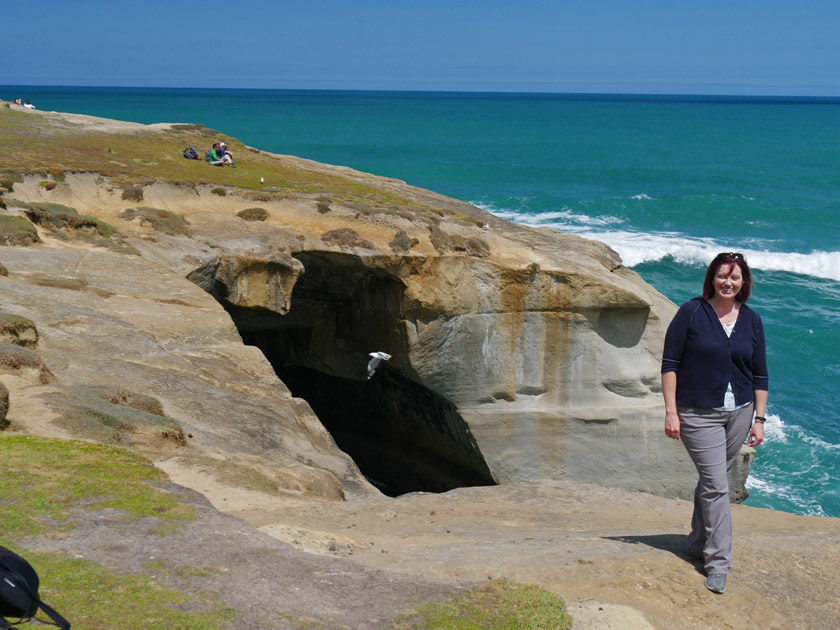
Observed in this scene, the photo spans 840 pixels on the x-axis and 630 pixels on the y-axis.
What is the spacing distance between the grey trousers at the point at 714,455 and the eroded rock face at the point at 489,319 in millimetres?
11060

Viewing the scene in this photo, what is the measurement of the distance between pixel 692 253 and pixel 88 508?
41904 mm

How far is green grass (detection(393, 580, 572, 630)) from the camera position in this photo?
5.81 metres

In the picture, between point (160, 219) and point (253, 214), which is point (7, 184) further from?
point (253, 214)

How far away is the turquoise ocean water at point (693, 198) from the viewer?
84.3 feet

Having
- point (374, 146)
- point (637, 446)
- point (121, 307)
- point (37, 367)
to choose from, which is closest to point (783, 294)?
point (637, 446)

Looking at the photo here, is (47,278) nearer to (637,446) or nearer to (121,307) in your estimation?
(121,307)

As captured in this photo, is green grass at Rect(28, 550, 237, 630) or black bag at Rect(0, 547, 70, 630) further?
green grass at Rect(28, 550, 237, 630)

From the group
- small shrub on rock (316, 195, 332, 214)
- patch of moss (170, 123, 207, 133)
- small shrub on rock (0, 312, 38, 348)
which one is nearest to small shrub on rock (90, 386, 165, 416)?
small shrub on rock (0, 312, 38, 348)

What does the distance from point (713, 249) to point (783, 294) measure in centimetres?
811

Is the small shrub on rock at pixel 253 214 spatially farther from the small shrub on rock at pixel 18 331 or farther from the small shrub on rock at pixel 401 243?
the small shrub on rock at pixel 18 331

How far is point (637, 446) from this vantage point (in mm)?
19328

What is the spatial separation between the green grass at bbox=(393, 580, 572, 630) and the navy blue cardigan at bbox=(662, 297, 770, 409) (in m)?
2.09

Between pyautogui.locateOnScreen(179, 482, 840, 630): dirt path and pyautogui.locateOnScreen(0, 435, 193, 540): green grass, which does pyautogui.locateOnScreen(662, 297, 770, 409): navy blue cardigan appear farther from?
pyautogui.locateOnScreen(0, 435, 193, 540): green grass

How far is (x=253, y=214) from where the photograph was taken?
19172 mm
